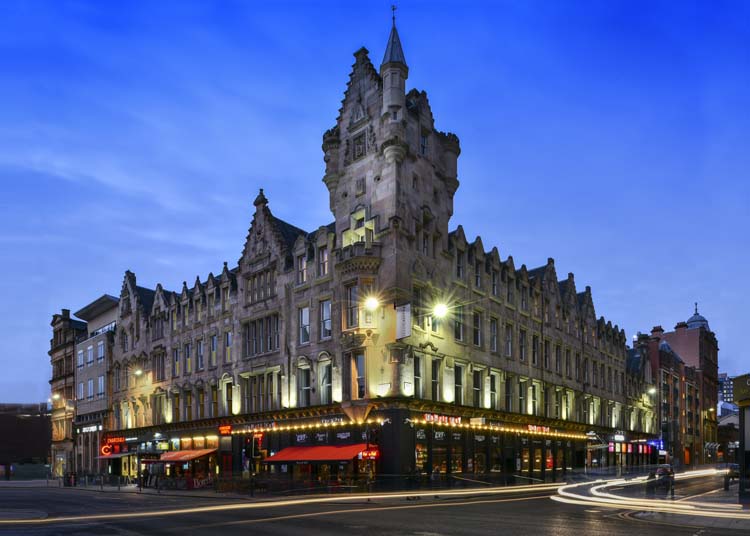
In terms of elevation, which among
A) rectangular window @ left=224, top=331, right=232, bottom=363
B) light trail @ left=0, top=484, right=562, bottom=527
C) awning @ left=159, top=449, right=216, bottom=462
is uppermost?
rectangular window @ left=224, top=331, right=232, bottom=363

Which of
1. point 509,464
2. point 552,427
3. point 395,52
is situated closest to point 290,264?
point 395,52

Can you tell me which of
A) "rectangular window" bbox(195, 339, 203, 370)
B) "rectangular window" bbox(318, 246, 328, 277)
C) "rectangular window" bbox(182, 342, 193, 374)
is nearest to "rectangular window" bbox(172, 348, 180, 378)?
"rectangular window" bbox(182, 342, 193, 374)

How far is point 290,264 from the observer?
55.3m

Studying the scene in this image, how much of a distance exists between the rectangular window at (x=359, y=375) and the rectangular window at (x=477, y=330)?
1088 centimetres

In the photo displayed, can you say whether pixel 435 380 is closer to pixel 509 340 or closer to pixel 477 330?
pixel 477 330

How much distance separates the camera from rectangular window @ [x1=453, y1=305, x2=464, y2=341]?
2044 inches

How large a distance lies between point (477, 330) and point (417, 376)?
995 centimetres

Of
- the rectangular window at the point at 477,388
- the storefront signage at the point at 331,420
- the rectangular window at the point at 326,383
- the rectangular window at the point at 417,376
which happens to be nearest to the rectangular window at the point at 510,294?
the rectangular window at the point at 477,388

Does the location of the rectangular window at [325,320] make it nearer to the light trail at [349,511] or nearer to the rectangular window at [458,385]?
the rectangular window at [458,385]

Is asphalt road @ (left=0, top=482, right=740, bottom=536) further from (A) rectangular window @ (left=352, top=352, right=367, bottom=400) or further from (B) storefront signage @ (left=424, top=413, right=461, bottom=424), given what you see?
(A) rectangular window @ (left=352, top=352, right=367, bottom=400)

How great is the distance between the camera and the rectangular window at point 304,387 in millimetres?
51500

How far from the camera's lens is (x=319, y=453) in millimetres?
46875

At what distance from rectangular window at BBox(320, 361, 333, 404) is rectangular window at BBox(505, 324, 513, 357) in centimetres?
1668

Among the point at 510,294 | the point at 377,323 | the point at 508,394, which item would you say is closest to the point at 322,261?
the point at 377,323
